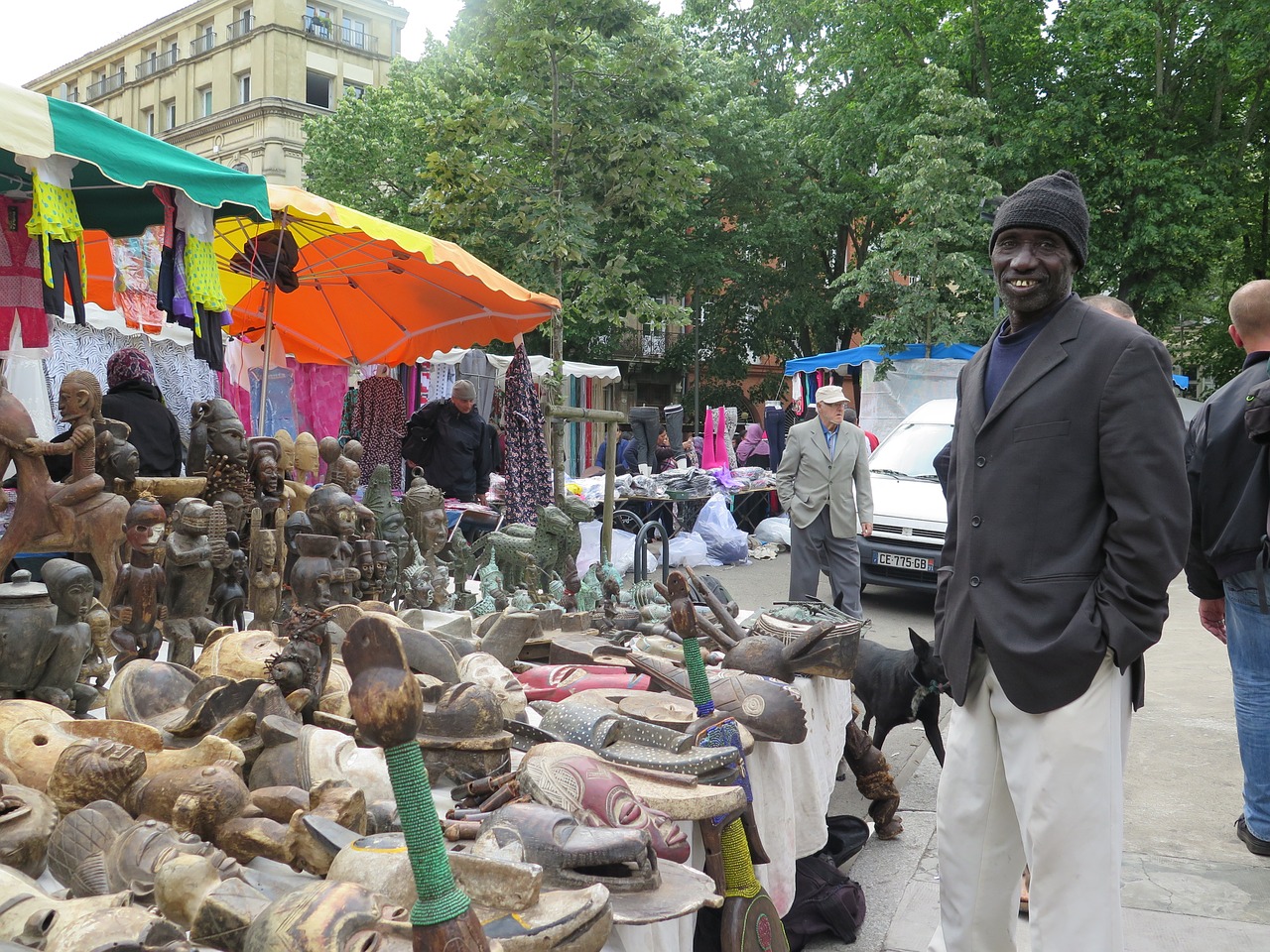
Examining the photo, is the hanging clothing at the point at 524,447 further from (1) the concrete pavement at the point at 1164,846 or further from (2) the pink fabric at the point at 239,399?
(1) the concrete pavement at the point at 1164,846

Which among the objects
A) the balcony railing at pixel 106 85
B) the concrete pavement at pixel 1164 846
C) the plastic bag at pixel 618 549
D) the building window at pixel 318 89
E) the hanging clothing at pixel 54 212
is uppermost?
the balcony railing at pixel 106 85

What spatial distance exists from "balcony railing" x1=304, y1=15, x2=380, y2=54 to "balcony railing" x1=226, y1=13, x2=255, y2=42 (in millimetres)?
2075

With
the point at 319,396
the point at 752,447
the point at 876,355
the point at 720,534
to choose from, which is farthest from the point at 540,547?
the point at 876,355

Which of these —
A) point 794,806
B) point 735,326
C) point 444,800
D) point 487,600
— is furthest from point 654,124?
point 735,326

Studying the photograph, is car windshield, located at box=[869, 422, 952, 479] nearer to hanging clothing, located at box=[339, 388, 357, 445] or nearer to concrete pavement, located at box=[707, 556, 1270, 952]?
concrete pavement, located at box=[707, 556, 1270, 952]

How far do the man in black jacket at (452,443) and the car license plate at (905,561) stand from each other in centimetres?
329

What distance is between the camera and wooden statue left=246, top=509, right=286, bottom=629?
320cm

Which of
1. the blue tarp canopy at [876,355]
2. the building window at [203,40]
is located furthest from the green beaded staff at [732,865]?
the building window at [203,40]

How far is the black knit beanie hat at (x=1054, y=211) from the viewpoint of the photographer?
2074 millimetres

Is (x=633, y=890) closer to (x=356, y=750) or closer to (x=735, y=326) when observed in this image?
(x=356, y=750)

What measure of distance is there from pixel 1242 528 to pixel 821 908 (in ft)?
6.15

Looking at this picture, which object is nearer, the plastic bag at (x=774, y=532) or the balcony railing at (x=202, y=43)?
the plastic bag at (x=774, y=532)

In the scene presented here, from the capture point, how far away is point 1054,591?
6.54 feet

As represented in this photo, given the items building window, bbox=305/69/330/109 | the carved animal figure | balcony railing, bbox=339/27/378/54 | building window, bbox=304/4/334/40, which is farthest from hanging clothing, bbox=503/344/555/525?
balcony railing, bbox=339/27/378/54
